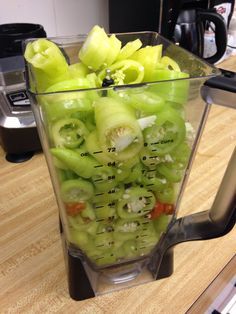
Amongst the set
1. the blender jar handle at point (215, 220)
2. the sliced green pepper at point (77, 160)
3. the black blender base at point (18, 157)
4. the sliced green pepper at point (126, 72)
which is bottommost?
the black blender base at point (18, 157)

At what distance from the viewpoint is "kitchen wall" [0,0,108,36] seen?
79 centimetres

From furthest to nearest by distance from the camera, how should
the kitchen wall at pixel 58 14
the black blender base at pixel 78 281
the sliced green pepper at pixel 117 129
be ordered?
the kitchen wall at pixel 58 14
the black blender base at pixel 78 281
the sliced green pepper at pixel 117 129

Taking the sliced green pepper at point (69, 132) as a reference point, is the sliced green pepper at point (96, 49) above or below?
above

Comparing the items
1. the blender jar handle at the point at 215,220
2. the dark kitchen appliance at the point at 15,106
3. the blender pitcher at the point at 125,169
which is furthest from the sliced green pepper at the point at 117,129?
the dark kitchen appliance at the point at 15,106

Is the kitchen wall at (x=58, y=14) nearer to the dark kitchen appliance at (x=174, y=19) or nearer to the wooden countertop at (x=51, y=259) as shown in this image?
the dark kitchen appliance at (x=174, y=19)

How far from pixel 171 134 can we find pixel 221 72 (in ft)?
0.25

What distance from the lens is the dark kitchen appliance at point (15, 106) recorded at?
1.82ft

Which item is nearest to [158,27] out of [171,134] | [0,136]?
[0,136]

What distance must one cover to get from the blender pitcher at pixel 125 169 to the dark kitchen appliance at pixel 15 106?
0.20 m

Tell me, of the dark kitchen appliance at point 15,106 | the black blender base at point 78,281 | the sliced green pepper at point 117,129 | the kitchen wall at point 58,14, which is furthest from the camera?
the kitchen wall at point 58,14

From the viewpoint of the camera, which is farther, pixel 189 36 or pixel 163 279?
pixel 189 36

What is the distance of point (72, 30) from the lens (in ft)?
3.07

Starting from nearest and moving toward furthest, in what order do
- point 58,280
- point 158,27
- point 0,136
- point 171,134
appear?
point 171,134 < point 58,280 < point 0,136 < point 158,27

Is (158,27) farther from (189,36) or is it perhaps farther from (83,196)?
(83,196)
